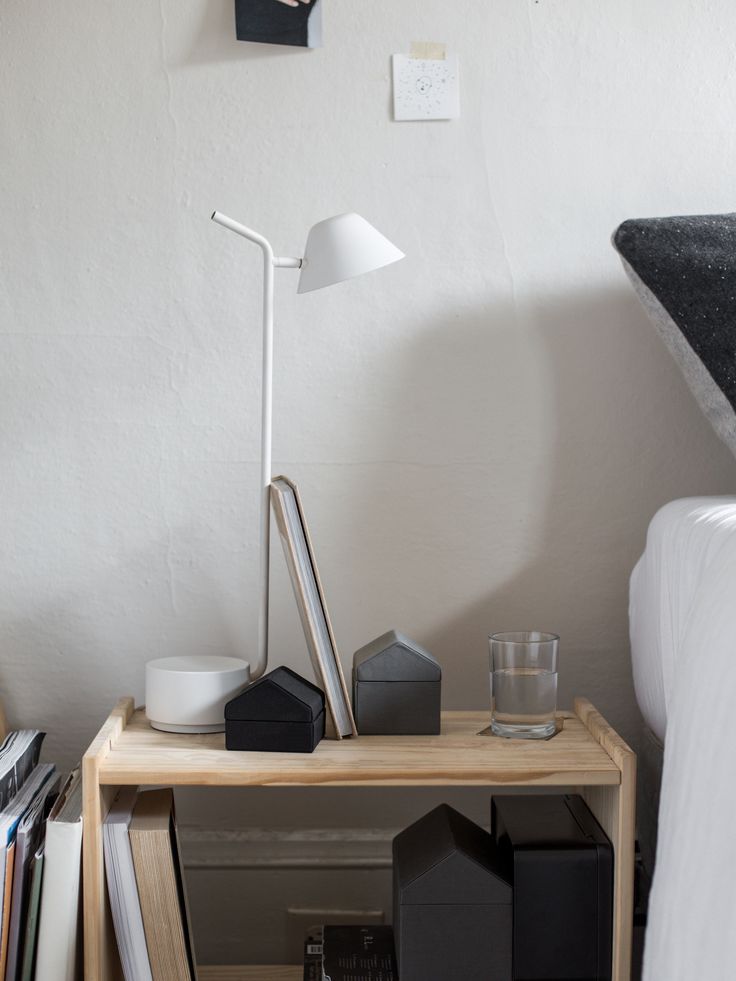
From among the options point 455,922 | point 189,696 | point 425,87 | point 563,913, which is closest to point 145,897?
point 189,696

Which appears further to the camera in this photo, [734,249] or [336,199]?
[336,199]

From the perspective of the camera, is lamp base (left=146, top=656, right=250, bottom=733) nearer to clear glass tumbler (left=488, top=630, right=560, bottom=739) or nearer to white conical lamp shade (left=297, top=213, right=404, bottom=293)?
clear glass tumbler (left=488, top=630, right=560, bottom=739)

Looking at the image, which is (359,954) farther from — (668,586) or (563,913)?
(668,586)

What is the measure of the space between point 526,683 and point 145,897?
1.62 feet

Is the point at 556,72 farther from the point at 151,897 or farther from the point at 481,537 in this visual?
the point at 151,897

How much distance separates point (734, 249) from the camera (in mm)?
1089

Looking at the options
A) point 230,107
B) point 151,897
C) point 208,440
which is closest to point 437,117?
point 230,107

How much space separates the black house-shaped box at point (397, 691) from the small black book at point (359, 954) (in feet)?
0.82

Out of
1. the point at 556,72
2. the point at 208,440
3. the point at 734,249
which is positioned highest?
the point at 556,72

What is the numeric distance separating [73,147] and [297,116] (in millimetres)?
310

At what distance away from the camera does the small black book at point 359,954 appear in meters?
1.09

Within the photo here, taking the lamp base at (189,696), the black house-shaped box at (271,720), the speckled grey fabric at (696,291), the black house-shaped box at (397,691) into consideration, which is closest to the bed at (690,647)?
the speckled grey fabric at (696,291)

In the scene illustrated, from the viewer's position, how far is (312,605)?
112cm

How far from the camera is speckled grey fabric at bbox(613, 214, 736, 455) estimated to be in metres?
1.07
